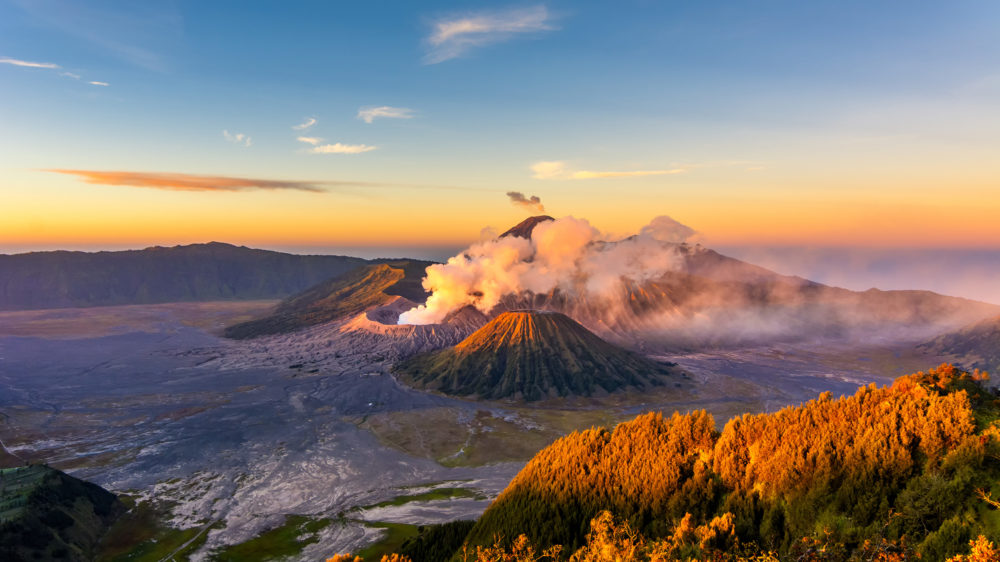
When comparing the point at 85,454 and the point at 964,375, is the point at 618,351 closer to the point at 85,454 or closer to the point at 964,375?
the point at 964,375

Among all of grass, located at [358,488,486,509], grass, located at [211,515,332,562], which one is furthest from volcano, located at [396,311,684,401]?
grass, located at [211,515,332,562]

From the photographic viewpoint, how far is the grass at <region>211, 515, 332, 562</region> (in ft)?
159

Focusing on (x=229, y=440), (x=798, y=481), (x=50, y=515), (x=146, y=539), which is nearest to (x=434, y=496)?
(x=146, y=539)

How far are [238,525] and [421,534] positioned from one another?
21.3 m

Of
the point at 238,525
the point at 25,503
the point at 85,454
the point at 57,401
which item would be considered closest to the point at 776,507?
the point at 238,525

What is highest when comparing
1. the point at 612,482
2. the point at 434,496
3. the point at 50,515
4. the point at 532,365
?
the point at 612,482

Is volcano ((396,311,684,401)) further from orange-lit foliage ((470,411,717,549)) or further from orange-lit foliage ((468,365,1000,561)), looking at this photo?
orange-lit foliage ((468,365,1000,561))

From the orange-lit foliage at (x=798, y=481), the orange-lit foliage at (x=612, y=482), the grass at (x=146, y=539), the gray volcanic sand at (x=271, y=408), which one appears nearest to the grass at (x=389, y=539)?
the gray volcanic sand at (x=271, y=408)

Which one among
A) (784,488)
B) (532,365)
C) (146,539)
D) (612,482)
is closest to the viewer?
(784,488)

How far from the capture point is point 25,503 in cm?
4894

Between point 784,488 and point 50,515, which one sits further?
point 50,515

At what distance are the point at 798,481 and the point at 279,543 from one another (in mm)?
47253

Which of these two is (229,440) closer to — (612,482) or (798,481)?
(612,482)

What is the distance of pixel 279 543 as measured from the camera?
50719 millimetres
